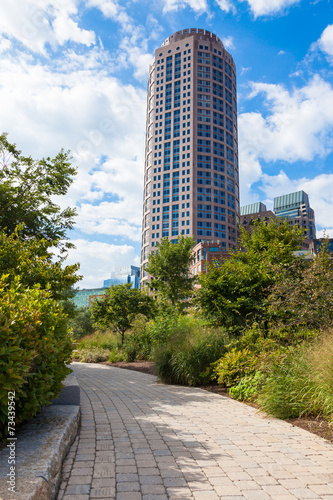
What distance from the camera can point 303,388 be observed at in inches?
208

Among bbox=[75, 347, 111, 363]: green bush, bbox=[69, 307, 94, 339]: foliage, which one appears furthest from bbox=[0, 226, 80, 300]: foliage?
bbox=[69, 307, 94, 339]: foliage

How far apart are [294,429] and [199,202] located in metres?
88.9

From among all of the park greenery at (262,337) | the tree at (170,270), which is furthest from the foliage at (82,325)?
the park greenery at (262,337)

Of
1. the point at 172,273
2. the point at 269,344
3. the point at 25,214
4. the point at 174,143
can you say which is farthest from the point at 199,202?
the point at 269,344

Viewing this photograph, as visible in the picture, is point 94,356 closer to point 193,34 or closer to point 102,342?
point 102,342

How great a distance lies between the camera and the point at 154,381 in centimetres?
929

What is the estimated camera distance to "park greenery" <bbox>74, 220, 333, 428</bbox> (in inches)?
216

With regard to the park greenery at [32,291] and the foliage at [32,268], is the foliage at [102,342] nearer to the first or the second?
the park greenery at [32,291]

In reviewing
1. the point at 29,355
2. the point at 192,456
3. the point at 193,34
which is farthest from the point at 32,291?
the point at 193,34

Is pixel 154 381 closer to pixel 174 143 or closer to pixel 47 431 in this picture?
pixel 47 431

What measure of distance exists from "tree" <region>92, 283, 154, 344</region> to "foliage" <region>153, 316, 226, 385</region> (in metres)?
6.76

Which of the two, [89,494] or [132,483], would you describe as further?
[132,483]

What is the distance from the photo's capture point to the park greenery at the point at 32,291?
3.06 metres

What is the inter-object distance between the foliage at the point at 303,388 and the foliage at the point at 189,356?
2.50 meters
